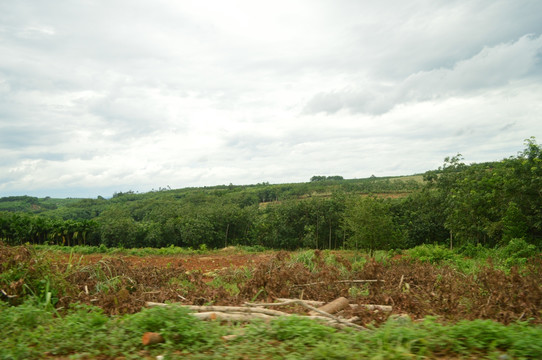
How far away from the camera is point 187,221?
122ft

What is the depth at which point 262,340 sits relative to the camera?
3.77m

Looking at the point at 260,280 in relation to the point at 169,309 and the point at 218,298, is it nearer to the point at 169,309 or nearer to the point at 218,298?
the point at 218,298

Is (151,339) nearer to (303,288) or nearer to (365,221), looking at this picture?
(303,288)

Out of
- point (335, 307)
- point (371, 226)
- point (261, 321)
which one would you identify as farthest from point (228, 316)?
point (371, 226)

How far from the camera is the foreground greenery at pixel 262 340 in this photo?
3318mm

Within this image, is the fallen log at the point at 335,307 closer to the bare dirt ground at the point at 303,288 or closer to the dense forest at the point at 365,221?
the bare dirt ground at the point at 303,288

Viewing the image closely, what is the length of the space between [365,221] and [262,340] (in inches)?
736

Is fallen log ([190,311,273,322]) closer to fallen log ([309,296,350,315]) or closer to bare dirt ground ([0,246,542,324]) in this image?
fallen log ([309,296,350,315])

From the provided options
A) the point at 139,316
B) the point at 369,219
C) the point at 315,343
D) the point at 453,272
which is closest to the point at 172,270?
the point at 139,316

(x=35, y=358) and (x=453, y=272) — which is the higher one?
(x=35, y=358)

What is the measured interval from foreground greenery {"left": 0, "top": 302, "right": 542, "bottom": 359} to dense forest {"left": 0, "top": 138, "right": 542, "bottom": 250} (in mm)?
17327

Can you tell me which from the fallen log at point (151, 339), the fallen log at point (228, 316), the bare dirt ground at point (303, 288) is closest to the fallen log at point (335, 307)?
the bare dirt ground at point (303, 288)

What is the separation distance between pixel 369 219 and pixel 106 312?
17.8m

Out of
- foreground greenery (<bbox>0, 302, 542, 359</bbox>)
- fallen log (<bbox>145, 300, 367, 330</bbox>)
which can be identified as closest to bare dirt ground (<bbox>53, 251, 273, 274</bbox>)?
fallen log (<bbox>145, 300, 367, 330</bbox>)
